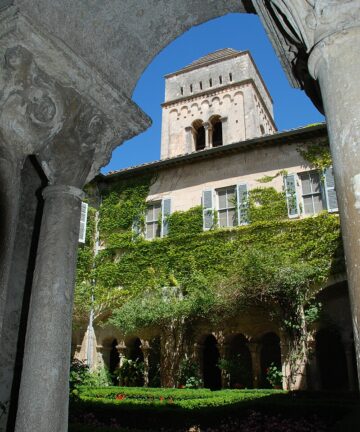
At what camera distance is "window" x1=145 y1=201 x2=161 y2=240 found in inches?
632

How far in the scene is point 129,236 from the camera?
53.0 feet

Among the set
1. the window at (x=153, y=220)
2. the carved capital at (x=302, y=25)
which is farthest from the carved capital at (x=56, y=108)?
the window at (x=153, y=220)

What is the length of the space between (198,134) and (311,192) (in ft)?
56.7

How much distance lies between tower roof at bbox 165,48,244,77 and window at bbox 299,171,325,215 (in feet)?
59.7

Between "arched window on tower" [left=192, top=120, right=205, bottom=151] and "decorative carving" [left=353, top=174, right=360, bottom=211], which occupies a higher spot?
"arched window on tower" [left=192, top=120, right=205, bottom=151]

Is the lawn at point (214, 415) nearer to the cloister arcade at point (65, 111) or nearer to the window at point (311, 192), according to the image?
the cloister arcade at point (65, 111)

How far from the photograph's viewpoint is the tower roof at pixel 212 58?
30.3 m

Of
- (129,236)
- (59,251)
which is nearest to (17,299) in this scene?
(59,251)

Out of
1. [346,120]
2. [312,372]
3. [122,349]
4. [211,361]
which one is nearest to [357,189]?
[346,120]

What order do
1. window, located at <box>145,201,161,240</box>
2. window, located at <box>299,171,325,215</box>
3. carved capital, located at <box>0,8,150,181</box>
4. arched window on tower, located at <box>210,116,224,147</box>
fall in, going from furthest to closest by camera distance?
arched window on tower, located at <box>210,116,224,147</box> < window, located at <box>145,201,161,240</box> < window, located at <box>299,171,325,215</box> < carved capital, located at <box>0,8,150,181</box>

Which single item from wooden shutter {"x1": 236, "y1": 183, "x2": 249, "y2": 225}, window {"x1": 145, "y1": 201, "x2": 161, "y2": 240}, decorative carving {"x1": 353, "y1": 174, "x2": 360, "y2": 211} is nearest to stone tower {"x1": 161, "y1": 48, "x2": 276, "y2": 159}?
window {"x1": 145, "y1": 201, "x2": 161, "y2": 240}

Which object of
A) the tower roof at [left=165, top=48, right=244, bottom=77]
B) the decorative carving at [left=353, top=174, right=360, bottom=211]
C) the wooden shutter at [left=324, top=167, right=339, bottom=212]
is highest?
the tower roof at [left=165, top=48, right=244, bottom=77]

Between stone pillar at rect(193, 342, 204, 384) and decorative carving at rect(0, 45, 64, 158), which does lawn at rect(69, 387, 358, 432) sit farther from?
stone pillar at rect(193, 342, 204, 384)

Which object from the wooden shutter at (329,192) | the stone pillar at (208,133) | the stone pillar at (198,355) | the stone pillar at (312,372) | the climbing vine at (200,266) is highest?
the stone pillar at (208,133)
